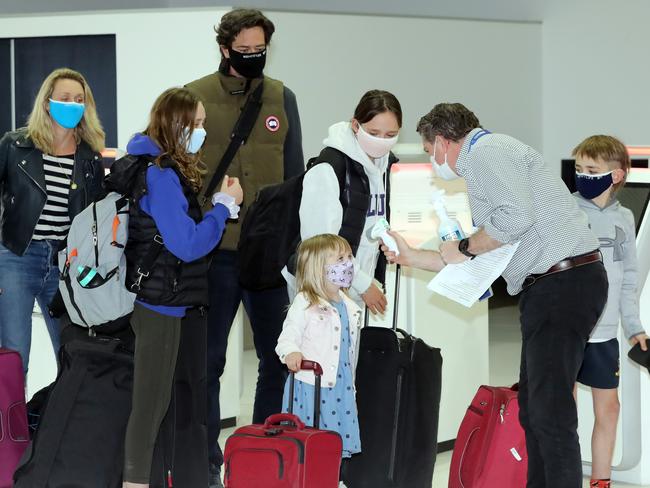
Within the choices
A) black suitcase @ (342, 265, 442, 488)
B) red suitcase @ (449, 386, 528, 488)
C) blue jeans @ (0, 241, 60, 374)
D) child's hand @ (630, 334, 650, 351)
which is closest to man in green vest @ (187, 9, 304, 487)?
black suitcase @ (342, 265, 442, 488)

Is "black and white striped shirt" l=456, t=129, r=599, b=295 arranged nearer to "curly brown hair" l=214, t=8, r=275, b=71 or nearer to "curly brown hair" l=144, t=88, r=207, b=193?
"curly brown hair" l=144, t=88, r=207, b=193

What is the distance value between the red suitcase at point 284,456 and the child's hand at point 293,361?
19 millimetres

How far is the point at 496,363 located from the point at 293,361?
375 centimetres

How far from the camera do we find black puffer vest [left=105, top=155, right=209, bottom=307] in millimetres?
3504

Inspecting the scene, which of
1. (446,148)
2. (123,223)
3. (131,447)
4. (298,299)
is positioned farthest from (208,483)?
(446,148)

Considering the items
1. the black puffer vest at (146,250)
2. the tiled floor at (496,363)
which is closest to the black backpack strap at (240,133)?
the black puffer vest at (146,250)

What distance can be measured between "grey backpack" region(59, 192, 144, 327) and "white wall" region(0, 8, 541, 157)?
2489mm

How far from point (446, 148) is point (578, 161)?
81 centimetres

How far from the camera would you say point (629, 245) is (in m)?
3.97

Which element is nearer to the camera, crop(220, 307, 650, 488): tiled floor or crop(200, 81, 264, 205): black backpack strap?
crop(200, 81, 264, 205): black backpack strap

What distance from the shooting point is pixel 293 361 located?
358 centimetres

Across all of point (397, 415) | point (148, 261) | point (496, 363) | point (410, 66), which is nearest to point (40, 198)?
point (148, 261)

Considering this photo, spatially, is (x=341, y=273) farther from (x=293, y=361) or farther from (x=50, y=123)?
(x=50, y=123)

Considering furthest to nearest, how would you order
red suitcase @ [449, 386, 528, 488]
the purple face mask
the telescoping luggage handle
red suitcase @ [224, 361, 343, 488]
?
1. red suitcase @ [449, 386, 528, 488]
2. the purple face mask
3. the telescoping luggage handle
4. red suitcase @ [224, 361, 343, 488]
